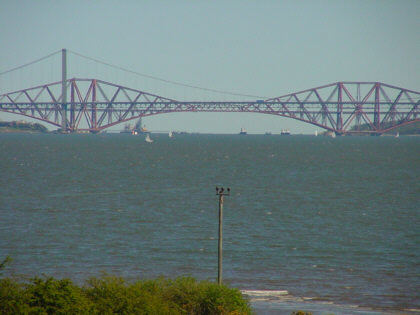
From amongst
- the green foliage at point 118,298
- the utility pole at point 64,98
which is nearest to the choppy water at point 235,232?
the green foliage at point 118,298

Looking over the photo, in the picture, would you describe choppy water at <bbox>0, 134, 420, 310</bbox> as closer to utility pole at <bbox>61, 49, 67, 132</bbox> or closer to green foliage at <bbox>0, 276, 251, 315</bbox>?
green foliage at <bbox>0, 276, 251, 315</bbox>

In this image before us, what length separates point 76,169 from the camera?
204 ft

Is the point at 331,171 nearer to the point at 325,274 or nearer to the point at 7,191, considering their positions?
the point at 7,191

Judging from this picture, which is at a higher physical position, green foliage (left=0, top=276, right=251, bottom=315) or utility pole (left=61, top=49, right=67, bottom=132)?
utility pole (left=61, top=49, right=67, bottom=132)

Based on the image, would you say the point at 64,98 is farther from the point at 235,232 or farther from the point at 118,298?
the point at 118,298

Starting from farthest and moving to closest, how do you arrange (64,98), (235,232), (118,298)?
(64,98)
(235,232)
(118,298)

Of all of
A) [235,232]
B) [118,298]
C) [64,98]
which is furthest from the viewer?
[64,98]

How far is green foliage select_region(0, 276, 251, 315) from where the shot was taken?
12.9 m

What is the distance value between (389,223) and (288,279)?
461 inches

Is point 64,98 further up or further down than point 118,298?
further up

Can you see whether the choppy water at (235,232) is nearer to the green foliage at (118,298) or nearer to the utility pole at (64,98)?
the green foliage at (118,298)

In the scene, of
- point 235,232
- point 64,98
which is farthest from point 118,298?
point 64,98

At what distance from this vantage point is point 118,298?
13.6 metres

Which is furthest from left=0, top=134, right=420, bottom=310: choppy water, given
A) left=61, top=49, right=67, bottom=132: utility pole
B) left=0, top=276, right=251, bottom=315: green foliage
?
left=61, top=49, right=67, bottom=132: utility pole
